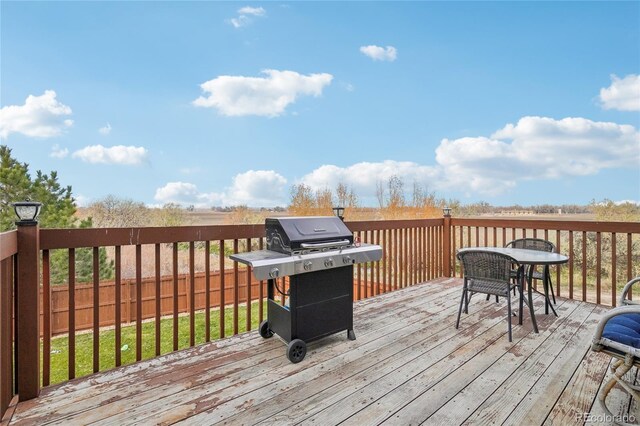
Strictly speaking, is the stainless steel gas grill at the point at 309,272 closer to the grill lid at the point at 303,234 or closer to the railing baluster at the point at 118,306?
the grill lid at the point at 303,234

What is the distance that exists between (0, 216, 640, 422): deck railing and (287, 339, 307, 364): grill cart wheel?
0.52 metres

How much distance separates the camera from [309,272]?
230 centimetres

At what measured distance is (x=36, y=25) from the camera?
908 cm

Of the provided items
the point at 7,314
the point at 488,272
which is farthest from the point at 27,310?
the point at 488,272

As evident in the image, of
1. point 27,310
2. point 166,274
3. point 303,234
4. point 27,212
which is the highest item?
point 27,212

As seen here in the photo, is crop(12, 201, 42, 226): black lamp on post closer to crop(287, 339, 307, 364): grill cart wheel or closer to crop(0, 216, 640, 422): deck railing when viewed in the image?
crop(0, 216, 640, 422): deck railing

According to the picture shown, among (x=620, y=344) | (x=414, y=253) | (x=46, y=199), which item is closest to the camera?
(x=620, y=344)

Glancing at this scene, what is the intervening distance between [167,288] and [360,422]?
9.33 meters

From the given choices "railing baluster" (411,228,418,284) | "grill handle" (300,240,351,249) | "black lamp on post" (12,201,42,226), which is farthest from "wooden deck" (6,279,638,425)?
"railing baluster" (411,228,418,284)

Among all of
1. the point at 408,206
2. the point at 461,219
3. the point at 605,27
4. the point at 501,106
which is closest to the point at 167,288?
the point at 408,206

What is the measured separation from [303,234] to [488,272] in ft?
5.83

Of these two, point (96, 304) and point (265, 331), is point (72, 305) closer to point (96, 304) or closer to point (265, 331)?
point (96, 304)

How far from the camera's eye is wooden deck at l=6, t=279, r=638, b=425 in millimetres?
1625

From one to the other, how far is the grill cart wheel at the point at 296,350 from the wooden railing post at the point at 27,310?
4.95ft
